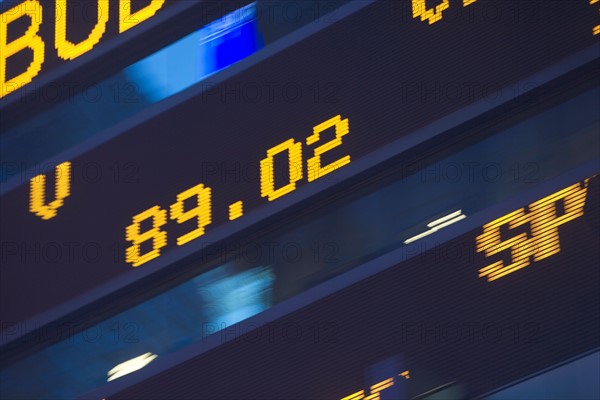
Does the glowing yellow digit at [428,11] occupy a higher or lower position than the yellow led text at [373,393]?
higher

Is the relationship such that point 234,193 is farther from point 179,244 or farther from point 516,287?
point 516,287

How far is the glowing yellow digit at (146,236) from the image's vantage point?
16.3 ft

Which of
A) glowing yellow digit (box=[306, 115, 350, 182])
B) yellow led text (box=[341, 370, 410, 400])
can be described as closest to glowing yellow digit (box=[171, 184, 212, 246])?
glowing yellow digit (box=[306, 115, 350, 182])

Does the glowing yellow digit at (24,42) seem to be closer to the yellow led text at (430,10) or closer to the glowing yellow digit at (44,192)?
the glowing yellow digit at (44,192)

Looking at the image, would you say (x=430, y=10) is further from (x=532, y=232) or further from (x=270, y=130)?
(x=532, y=232)

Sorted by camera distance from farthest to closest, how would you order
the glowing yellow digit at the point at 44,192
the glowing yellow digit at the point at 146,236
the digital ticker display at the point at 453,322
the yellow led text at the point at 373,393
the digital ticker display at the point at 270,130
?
the glowing yellow digit at the point at 44,192 < the glowing yellow digit at the point at 146,236 < the digital ticker display at the point at 270,130 < the yellow led text at the point at 373,393 < the digital ticker display at the point at 453,322

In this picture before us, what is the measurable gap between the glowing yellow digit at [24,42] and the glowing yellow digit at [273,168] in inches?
52.4

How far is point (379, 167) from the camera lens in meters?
4.96

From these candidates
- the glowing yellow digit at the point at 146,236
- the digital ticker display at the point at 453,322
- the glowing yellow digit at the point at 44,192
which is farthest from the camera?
the glowing yellow digit at the point at 44,192

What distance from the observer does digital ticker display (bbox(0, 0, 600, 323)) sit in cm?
473

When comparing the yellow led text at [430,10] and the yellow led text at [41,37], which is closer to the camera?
the yellow led text at [430,10]

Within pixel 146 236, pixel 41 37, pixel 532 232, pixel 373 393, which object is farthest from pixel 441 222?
pixel 41 37

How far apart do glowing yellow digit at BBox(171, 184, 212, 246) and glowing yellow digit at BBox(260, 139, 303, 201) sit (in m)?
0.25

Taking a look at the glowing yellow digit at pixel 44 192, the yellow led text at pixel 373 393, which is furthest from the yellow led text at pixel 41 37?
the yellow led text at pixel 373 393
